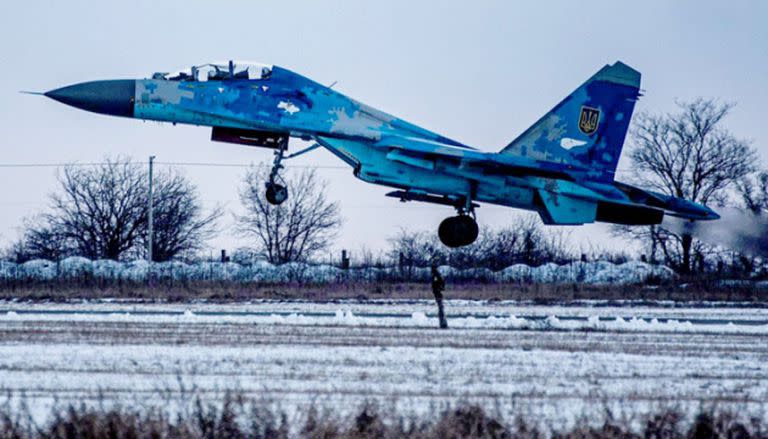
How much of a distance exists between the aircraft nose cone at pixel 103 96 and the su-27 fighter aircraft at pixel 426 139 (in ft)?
0.06

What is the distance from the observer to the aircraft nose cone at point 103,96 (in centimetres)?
2367

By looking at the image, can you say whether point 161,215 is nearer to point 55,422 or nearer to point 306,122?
point 306,122

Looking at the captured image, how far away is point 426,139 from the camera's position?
2583 cm

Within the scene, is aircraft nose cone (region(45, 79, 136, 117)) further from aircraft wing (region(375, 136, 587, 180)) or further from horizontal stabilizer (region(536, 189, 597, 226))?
horizontal stabilizer (region(536, 189, 597, 226))

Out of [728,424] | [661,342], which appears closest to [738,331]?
[661,342]

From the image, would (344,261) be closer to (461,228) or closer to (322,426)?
(461,228)

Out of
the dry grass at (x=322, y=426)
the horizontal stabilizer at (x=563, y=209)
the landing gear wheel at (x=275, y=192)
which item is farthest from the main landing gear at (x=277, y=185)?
the dry grass at (x=322, y=426)

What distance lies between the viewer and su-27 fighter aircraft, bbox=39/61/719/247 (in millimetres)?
23828

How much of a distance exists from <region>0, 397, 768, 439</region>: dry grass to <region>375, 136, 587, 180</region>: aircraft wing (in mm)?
15220

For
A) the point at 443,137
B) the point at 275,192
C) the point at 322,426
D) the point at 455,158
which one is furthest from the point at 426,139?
the point at 322,426

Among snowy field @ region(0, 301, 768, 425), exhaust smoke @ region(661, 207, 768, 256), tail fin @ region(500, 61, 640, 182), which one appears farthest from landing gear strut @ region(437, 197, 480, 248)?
exhaust smoke @ region(661, 207, 768, 256)

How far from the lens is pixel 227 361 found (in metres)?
13.5

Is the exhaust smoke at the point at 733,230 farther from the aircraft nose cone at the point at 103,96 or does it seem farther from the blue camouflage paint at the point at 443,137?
the aircraft nose cone at the point at 103,96

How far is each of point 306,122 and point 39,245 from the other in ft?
116
